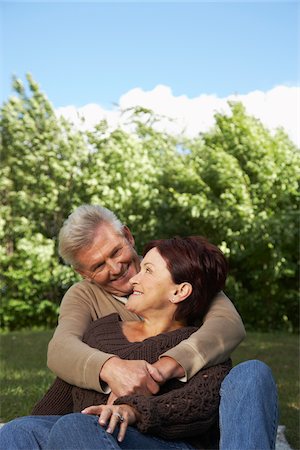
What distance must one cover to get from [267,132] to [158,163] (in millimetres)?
1657

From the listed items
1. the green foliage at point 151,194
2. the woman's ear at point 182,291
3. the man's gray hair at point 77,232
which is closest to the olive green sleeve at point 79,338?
the man's gray hair at point 77,232

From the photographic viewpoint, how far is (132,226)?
10.3m

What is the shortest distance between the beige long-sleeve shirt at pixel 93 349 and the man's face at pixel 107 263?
17 centimetres

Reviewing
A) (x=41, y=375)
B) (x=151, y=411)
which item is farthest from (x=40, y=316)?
(x=151, y=411)

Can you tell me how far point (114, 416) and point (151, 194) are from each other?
829 centimetres

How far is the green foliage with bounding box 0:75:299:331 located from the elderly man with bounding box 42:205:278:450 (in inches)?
271

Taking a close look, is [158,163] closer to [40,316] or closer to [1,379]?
[40,316]

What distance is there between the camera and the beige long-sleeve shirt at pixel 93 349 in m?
2.16

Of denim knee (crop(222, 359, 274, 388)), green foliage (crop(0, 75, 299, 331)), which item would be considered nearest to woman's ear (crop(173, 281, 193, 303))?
A: denim knee (crop(222, 359, 274, 388))

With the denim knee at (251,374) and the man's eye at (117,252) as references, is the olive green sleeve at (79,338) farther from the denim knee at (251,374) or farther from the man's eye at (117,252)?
the denim knee at (251,374)

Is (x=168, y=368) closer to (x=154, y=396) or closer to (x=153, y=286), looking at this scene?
(x=154, y=396)

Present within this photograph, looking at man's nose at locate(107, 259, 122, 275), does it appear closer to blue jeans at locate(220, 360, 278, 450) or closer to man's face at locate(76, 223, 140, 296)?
man's face at locate(76, 223, 140, 296)

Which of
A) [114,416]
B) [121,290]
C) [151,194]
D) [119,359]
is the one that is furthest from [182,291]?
[151,194]

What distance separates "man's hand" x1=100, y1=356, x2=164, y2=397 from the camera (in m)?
2.08
